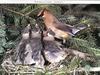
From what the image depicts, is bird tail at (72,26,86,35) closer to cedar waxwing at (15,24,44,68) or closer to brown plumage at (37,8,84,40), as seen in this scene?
brown plumage at (37,8,84,40)

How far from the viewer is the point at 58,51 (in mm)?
1521

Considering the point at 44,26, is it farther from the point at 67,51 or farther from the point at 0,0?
the point at 0,0

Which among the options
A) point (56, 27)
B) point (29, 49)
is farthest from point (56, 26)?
point (29, 49)

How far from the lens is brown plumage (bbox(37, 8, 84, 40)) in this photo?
1.56 m

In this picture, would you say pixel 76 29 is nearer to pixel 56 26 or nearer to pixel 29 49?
pixel 56 26

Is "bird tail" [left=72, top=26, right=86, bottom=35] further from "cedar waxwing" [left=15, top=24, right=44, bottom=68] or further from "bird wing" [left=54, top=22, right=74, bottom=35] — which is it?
"cedar waxwing" [left=15, top=24, right=44, bottom=68]

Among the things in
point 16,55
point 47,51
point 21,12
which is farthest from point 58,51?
point 21,12

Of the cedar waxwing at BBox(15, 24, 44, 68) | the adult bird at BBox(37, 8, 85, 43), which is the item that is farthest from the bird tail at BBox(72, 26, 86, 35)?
the cedar waxwing at BBox(15, 24, 44, 68)

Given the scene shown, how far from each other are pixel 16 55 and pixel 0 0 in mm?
265

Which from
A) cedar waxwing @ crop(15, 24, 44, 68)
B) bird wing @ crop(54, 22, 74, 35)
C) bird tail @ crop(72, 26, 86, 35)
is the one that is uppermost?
bird wing @ crop(54, 22, 74, 35)

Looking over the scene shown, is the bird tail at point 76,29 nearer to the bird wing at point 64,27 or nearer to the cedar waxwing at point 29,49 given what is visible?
the bird wing at point 64,27

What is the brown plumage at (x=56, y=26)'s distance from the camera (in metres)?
1.56

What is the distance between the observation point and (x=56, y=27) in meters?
1.60

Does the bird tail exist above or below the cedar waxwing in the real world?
above
